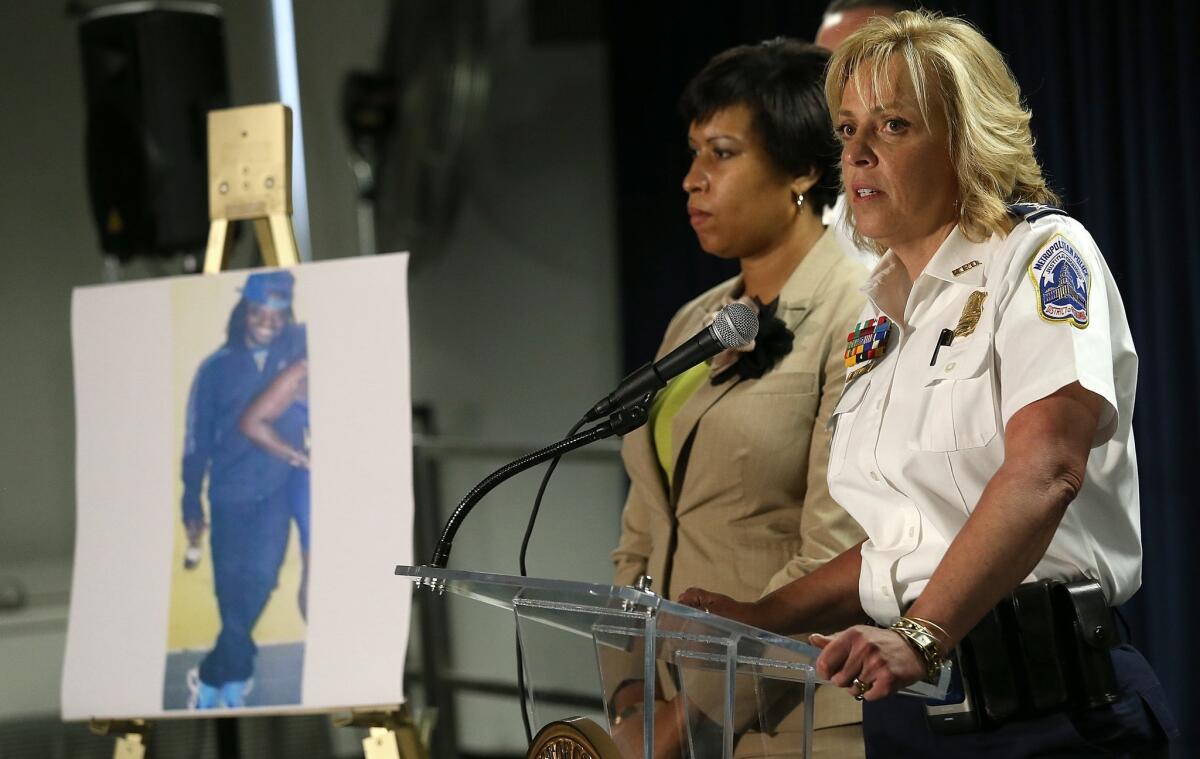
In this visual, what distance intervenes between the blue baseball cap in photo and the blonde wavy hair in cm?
134

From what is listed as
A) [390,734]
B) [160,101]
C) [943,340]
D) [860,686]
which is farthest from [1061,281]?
[160,101]

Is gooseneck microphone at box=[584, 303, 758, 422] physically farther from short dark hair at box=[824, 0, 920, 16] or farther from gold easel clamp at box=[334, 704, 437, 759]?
short dark hair at box=[824, 0, 920, 16]

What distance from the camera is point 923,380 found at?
55.5 inches

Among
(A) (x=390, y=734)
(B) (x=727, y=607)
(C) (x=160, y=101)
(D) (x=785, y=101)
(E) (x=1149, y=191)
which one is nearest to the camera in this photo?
(B) (x=727, y=607)

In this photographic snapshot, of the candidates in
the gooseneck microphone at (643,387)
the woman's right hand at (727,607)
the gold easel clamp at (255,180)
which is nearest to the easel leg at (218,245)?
the gold easel clamp at (255,180)

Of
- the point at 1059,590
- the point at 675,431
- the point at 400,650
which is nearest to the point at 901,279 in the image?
the point at 1059,590

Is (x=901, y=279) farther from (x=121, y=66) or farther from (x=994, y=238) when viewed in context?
(x=121, y=66)

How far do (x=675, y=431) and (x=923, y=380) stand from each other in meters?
0.65

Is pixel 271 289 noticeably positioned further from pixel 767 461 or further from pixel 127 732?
pixel 767 461

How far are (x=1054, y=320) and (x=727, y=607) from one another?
1.68 feet

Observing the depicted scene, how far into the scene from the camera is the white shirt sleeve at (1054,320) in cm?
125

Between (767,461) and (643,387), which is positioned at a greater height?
(643,387)

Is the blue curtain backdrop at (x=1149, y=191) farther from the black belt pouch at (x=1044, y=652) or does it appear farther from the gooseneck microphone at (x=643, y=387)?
the black belt pouch at (x=1044, y=652)

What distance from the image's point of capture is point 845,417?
1561 mm
